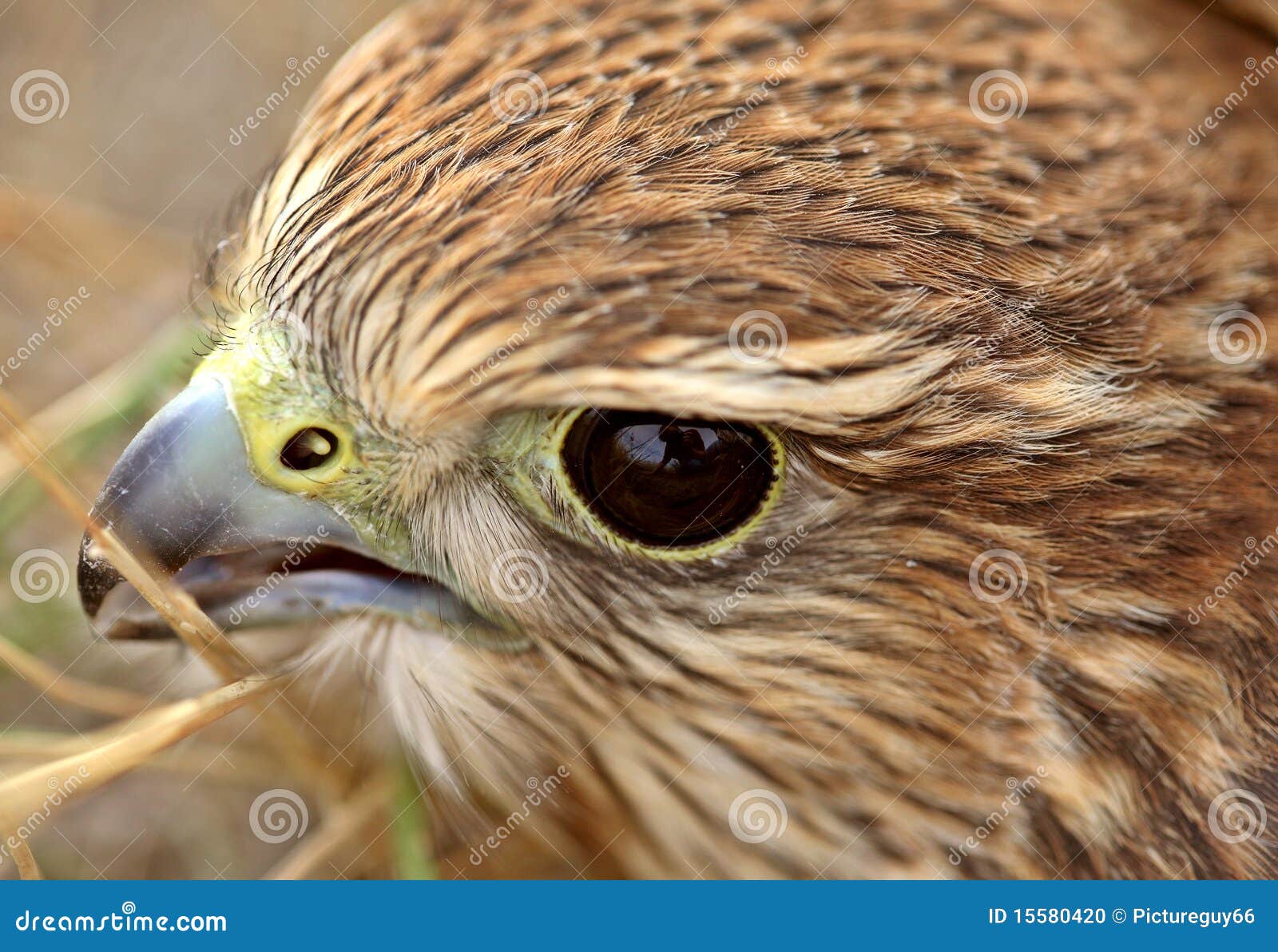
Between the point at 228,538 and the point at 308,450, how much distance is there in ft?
0.70

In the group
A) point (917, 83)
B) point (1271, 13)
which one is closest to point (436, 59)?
point (917, 83)

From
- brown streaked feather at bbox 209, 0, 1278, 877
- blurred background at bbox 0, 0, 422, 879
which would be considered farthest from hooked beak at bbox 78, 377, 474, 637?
blurred background at bbox 0, 0, 422, 879

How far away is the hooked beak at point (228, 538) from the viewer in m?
2.18

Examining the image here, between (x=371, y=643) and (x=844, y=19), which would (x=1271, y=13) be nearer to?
(x=844, y=19)

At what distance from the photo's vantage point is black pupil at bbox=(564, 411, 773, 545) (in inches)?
79.9

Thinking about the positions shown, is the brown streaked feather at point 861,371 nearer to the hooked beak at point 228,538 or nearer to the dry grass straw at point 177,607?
the hooked beak at point 228,538

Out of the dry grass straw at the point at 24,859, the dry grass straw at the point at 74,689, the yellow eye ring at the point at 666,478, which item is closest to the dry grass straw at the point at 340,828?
the dry grass straw at the point at 74,689

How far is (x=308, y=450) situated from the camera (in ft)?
7.18

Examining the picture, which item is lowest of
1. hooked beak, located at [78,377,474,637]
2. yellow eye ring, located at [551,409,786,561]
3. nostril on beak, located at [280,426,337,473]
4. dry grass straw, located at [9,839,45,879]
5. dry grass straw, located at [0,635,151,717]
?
dry grass straw, located at [9,839,45,879]

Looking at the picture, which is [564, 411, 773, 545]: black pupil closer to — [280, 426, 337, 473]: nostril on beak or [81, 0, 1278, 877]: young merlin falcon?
[81, 0, 1278, 877]: young merlin falcon

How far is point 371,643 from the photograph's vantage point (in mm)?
2389

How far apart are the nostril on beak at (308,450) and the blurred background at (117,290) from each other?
727mm

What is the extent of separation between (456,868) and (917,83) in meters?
2.09

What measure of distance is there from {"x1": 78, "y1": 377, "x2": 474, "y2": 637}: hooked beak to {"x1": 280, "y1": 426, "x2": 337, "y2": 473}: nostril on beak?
57 millimetres
